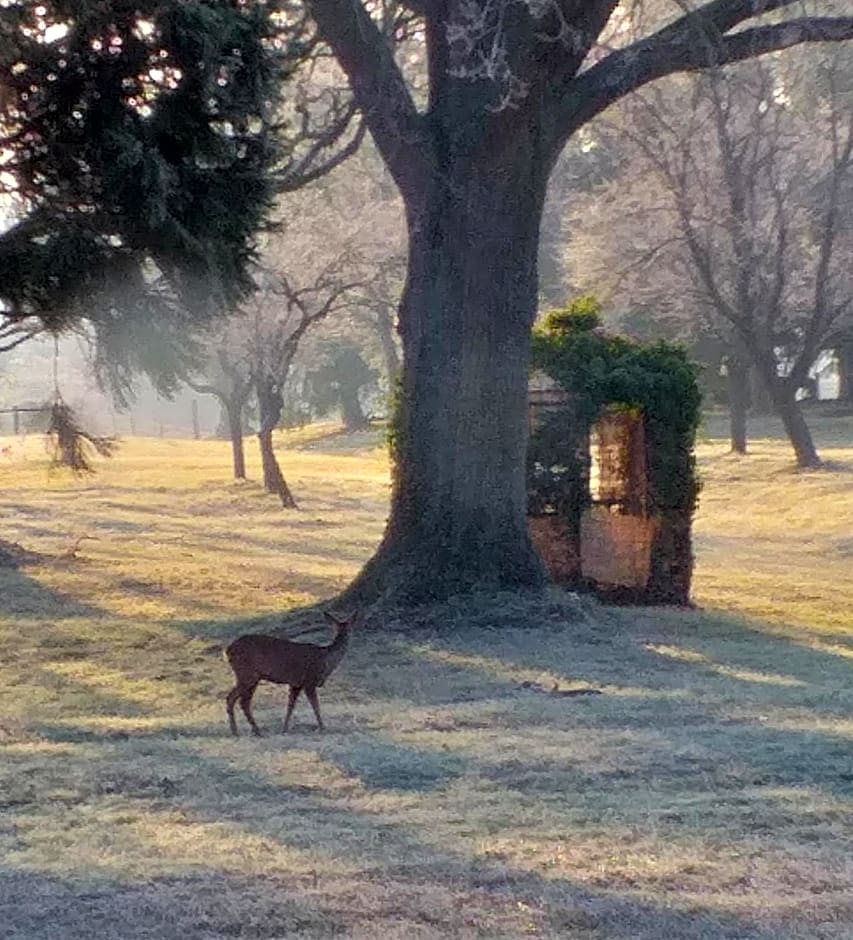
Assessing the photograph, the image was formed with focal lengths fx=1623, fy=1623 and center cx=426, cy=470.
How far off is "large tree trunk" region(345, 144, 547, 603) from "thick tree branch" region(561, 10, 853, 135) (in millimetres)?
802

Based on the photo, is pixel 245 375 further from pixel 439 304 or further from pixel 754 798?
pixel 754 798

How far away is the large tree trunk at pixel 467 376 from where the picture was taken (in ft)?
47.2

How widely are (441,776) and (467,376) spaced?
7148 millimetres

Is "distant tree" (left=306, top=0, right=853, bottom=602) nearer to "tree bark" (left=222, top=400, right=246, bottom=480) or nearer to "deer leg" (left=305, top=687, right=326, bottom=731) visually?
"deer leg" (left=305, top=687, right=326, bottom=731)

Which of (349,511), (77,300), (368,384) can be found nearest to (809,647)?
(77,300)

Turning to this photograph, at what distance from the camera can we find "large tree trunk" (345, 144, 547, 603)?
14.4m

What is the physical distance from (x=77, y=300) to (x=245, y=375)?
1058 inches

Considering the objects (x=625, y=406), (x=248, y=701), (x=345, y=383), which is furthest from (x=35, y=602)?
(x=345, y=383)

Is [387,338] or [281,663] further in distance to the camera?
[387,338]

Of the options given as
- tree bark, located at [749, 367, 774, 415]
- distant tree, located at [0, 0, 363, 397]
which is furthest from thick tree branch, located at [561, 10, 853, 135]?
→ tree bark, located at [749, 367, 774, 415]

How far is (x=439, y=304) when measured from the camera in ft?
47.4

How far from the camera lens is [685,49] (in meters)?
14.4

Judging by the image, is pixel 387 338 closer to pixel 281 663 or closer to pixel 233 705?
pixel 233 705

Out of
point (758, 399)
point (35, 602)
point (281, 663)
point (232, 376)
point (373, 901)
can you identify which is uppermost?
point (232, 376)
